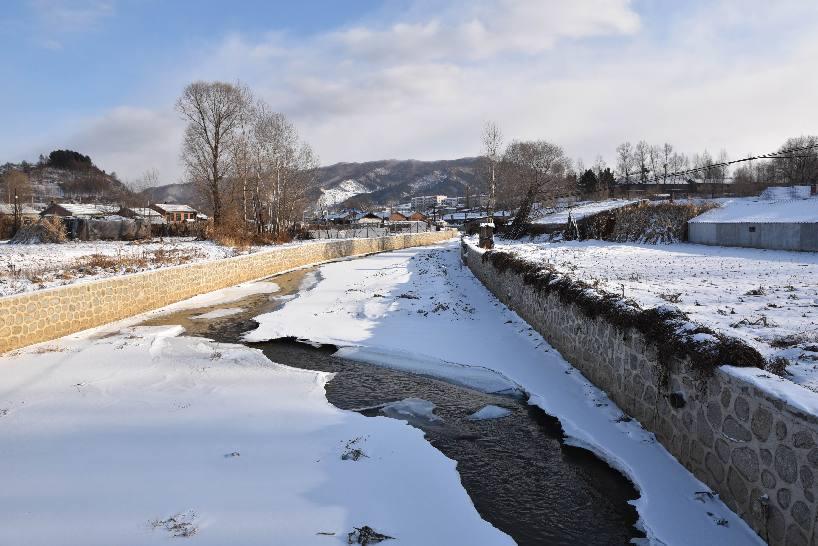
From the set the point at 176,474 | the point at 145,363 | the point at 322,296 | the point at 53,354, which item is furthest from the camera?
the point at 322,296

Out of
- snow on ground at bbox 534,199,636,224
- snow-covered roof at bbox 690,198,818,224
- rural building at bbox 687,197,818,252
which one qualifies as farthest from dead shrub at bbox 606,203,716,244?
snow on ground at bbox 534,199,636,224

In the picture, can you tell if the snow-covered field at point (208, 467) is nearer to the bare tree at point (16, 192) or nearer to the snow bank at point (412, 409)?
the snow bank at point (412, 409)

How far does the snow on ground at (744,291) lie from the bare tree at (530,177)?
24.2 m

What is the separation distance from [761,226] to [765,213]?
2.48m

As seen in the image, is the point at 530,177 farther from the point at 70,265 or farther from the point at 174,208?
the point at 174,208

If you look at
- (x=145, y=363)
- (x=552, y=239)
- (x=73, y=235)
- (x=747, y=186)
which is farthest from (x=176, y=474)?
(x=747, y=186)

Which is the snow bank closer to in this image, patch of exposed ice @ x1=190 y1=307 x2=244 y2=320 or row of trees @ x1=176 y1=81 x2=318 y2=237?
patch of exposed ice @ x1=190 y1=307 x2=244 y2=320

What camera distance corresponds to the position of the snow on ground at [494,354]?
4.27 metres

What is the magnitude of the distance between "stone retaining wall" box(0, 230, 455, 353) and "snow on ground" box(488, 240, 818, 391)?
10.5m

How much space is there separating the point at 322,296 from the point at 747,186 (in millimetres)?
57385

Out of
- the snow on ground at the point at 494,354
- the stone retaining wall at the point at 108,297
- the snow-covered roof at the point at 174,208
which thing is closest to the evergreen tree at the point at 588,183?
the stone retaining wall at the point at 108,297

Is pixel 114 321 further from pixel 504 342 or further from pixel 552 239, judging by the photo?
pixel 552 239

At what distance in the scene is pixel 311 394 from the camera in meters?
7.18

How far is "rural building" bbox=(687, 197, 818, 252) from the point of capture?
18766mm
